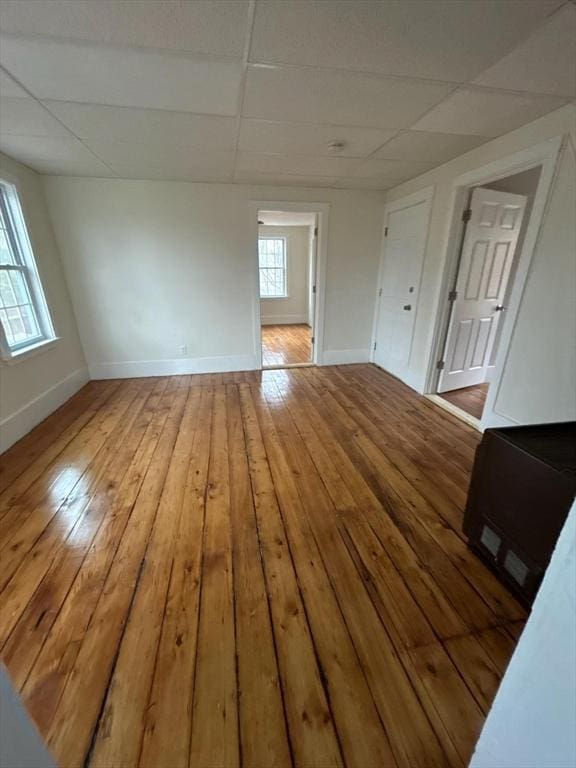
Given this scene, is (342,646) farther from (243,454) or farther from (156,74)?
(156,74)

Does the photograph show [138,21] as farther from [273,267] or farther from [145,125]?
[273,267]

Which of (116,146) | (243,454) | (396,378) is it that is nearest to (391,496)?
(243,454)

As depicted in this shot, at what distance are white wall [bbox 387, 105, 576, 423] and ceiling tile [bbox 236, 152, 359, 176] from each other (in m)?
1.09

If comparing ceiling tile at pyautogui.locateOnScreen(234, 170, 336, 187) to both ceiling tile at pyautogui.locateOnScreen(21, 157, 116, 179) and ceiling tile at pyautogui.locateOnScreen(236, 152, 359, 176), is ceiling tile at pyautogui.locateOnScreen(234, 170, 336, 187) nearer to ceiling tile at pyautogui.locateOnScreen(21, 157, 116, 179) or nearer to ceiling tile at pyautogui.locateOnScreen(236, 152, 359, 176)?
ceiling tile at pyautogui.locateOnScreen(236, 152, 359, 176)

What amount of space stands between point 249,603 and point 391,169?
3.78m

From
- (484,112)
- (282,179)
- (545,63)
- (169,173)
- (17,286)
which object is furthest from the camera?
(282,179)

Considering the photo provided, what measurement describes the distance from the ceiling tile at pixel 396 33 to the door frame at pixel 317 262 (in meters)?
2.34

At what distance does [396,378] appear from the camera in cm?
404

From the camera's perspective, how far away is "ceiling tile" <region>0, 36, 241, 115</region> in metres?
1.42

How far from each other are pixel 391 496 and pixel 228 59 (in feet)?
8.27

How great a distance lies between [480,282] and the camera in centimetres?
319

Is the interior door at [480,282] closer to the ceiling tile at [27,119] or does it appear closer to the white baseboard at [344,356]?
the white baseboard at [344,356]

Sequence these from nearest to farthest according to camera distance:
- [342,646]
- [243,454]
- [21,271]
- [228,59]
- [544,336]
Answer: [342,646], [228,59], [544,336], [243,454], [21,271]

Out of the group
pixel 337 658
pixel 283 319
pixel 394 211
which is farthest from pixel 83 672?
pixel 283 319
